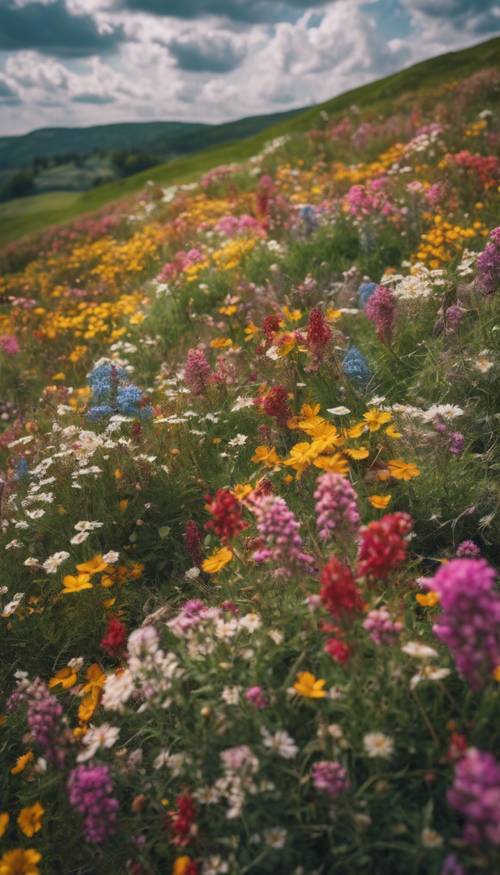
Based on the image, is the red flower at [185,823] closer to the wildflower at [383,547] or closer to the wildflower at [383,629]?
the wildflower at [383,629]

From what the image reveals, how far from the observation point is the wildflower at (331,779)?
6.59 ft

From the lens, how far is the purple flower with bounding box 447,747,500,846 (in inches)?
62.8

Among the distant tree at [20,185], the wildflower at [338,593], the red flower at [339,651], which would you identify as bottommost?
the red flower at [339,651]

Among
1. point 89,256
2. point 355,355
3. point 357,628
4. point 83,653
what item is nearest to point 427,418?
point 355,355

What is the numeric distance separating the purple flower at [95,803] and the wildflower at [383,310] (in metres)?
3.60

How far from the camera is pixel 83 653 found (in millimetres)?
3633

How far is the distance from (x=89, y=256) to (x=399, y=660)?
13.1m

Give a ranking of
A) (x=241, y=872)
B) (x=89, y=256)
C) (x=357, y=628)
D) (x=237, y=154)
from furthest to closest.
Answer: (x=237, y=154), (x=89, y=256), (x=357, y=628), (x=241, y=872)

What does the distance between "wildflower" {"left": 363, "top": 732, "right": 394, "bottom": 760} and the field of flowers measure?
13mm

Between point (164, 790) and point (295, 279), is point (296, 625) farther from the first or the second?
point (295, 279)

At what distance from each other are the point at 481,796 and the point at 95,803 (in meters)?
1.38

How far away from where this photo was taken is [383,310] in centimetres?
449

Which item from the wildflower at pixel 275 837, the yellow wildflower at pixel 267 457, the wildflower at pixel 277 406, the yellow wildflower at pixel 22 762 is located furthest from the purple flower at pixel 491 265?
the yellow wildflower at pixel 22 762

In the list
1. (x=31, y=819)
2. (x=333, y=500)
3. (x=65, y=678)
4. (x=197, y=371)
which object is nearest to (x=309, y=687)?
(x=333, y=500)
